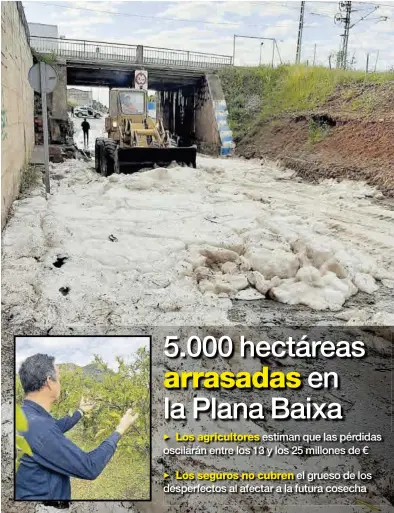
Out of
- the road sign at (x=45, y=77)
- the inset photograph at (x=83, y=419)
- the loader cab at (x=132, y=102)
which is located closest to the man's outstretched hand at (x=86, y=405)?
the inset photograph at (x=83, y=419)

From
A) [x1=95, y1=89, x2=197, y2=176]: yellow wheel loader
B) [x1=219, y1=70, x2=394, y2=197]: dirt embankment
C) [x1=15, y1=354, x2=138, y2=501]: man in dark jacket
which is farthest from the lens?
[x1=95, y1=89, x2=197, y2=176]: yellow wheel loader

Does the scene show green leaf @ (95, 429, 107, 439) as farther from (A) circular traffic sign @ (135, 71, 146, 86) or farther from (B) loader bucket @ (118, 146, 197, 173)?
(A) circular traffic sign @ (135, 71, 146, 86)

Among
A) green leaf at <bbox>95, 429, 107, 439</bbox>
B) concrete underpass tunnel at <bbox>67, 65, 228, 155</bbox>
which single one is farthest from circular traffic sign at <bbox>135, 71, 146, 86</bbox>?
green leaf at <bbox>95, 429, 107, 439</bbox>

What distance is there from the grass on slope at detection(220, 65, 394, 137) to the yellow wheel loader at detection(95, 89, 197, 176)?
527 cm

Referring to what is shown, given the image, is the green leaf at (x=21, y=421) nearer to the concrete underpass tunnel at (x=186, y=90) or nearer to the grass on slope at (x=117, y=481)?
the grass on slope at (x=117, y=481)

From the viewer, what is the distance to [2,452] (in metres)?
3.01

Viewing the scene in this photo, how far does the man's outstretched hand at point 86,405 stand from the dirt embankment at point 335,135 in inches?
359

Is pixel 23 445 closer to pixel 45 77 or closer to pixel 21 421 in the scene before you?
pixel 21 421

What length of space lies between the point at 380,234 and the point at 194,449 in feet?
18.8

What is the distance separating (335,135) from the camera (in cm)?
1373

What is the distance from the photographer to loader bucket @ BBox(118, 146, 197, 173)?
467 inches

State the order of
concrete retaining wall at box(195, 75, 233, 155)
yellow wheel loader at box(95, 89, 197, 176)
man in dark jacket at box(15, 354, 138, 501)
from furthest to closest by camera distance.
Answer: concrete retaining wall at box(195, 75, 233, 155), yellow wheel loader at box(95, 89, 197, 176), man in dark jacket at box(15, 354, 138, 501)

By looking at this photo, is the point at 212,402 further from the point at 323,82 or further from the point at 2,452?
the point at 323,82

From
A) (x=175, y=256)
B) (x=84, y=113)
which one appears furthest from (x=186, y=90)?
(x=175, y=256)
